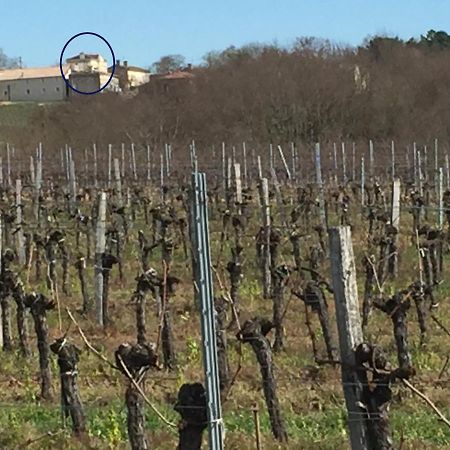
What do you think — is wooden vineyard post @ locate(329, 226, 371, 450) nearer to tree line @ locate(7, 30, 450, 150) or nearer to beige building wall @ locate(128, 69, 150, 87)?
tree line @ locate(7, 30, 450, 150)

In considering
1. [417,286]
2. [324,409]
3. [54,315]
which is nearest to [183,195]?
[54,315]

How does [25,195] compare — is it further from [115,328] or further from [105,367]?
[105,367]

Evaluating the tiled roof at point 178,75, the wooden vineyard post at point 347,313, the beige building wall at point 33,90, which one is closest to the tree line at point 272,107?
the tiled roof at point 178,75

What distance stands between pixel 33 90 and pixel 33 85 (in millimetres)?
382

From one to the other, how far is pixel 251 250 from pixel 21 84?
144 feet

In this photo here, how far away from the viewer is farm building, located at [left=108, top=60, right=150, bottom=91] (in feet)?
153

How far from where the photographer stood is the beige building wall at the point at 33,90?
53.3 metres

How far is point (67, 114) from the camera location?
140 feet

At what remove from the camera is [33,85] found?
5466cm

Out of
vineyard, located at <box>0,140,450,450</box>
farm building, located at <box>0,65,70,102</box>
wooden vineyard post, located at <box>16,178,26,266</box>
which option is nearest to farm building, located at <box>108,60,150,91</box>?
farm building, located at <box>0,65,70,102</box>

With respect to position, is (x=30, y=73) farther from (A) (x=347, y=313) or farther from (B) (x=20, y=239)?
(A) (x=347, y=313)

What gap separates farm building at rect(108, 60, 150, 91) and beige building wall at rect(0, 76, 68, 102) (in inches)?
154

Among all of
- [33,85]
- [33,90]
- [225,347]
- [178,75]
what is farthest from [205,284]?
[33,85]

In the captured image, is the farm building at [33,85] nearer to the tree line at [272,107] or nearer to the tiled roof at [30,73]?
the tiled roof at [30,73]
